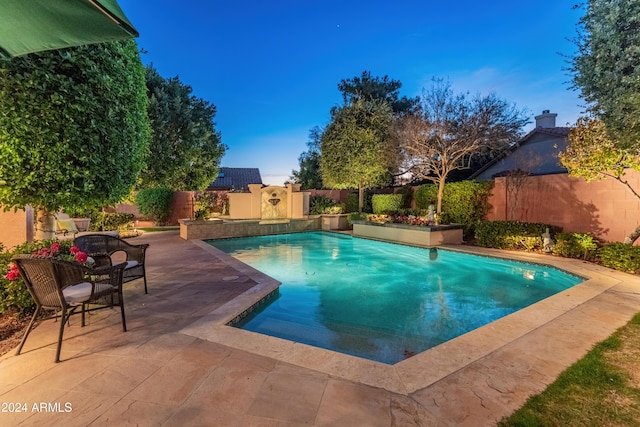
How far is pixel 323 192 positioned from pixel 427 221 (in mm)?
8954

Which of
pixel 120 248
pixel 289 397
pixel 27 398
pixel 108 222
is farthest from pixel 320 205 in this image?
pixel 27 398

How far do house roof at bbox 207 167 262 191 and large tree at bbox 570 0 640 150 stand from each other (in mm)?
A: 32824

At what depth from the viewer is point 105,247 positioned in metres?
5.02

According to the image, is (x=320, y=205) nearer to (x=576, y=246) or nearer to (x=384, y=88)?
(x=576, y=246)

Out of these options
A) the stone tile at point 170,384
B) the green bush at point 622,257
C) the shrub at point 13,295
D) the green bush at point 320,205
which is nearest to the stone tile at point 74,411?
the stone tile at point 170,384

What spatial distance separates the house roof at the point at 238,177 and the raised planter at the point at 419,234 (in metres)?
25.5

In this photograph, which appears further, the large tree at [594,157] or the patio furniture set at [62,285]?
the large tree at [594,157]

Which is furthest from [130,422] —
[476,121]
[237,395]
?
[476,121]

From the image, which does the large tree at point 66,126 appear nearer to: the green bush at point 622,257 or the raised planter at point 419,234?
the raised planter at point 419,234

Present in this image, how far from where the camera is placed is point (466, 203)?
1151cm

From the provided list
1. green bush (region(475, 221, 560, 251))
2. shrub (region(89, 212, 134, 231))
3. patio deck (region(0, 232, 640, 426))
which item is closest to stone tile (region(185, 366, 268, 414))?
patio deck (region(0, 232, 640, 426))

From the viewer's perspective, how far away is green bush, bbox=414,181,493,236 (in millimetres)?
11289

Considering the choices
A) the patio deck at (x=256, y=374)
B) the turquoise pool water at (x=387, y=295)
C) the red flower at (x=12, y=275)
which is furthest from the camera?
the turquoise pool water at (x=387, y=295)

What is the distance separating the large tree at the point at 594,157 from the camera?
22.5 feet
